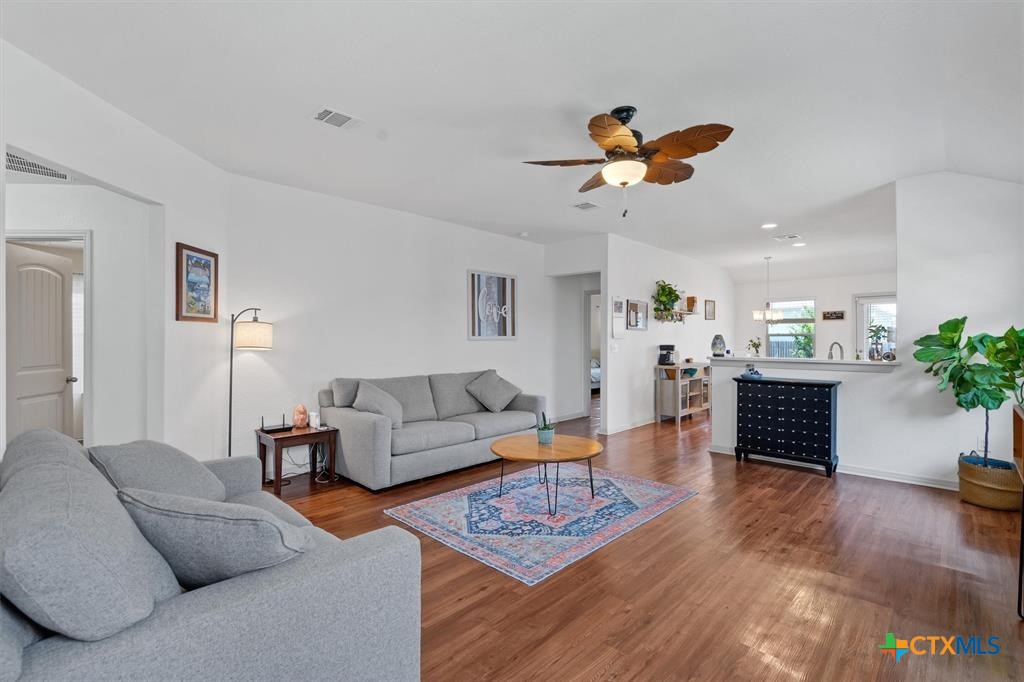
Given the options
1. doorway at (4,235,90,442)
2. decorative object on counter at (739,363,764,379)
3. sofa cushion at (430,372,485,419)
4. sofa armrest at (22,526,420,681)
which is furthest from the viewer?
sofa cushion at (430,372,485,419)

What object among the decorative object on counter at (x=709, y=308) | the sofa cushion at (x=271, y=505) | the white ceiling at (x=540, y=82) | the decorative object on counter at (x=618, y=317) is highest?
the white ceiling at (x=540, y=82)

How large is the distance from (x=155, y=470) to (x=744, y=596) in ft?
9.01

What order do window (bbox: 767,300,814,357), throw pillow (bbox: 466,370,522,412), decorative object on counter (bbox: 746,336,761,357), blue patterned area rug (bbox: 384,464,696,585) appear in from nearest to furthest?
blue patterned area rug (bbox: 384,464,696,585)
throw pillow (bbox: 466,370,522,412)
decorative object on counter (bbox: 746,336,761,357)
window (bbox: 767,300,814,357)

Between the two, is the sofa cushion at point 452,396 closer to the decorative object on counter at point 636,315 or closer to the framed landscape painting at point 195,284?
the framed landscape painting at point 195,284

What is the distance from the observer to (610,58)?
2.33 meters

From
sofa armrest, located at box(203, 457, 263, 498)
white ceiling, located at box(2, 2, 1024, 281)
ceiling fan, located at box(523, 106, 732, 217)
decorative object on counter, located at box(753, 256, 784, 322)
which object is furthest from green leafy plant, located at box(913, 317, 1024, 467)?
decorative object on counter, located at box(753, 256, 784, 322)

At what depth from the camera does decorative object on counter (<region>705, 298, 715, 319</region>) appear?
8789 millimetres

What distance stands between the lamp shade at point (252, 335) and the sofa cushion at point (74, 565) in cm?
282

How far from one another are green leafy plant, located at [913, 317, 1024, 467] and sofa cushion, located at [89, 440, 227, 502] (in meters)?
4.88

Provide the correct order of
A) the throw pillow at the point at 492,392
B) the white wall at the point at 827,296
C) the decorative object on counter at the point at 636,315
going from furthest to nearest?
the white wall at the point at 827,296 < the decorative object on counter at the point at 636,315 < the throw pillow at the point at 492,392

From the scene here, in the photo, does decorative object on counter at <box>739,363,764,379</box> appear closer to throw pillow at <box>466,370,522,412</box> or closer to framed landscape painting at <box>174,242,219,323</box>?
throw pillow at <box>466,370,522,412</box>

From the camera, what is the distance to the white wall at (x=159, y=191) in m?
2.41

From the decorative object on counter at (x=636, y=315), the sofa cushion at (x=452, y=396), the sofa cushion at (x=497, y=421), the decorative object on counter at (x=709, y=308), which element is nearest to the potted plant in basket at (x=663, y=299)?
the decorative object on counter at (x=636, y=315)

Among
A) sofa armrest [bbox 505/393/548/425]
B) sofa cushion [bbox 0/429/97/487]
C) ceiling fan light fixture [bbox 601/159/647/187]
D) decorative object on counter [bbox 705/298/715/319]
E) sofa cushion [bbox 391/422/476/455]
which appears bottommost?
sofa cushion [bbox 391/422/476/455]
